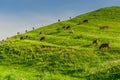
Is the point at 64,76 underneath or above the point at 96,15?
underneath

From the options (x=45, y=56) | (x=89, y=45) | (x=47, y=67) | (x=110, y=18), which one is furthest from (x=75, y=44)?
(x=110, y=18)

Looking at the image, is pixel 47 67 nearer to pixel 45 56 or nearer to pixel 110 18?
pixel 45 56

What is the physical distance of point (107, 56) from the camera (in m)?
50.8

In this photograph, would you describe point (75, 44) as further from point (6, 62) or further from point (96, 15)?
point (96, 15)

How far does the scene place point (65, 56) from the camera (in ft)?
171

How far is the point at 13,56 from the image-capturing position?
55906 millimetres

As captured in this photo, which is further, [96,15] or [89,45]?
[96,15]

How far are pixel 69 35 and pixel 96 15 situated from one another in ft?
78.6

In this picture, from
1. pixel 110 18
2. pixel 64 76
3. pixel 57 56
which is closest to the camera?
pixel 64 76

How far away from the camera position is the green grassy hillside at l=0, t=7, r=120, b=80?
43.9m

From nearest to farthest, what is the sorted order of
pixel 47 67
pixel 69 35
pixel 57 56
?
pixel 47 67 < pixel 57 56 < pixel 69 35

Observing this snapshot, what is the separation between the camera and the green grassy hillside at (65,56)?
4393 centimetres

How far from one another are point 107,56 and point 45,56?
31.1 ft

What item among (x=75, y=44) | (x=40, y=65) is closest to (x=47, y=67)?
(x=40, y=65)
